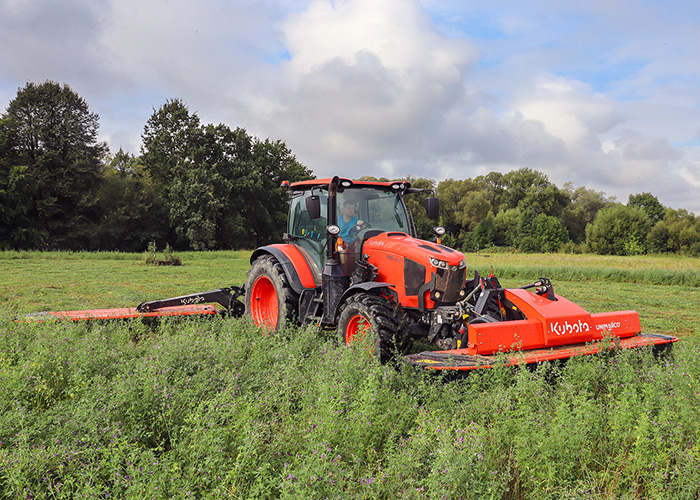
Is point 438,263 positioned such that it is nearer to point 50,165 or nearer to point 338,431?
point 338,431

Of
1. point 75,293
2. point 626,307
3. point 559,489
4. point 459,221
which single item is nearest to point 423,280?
point 559,489

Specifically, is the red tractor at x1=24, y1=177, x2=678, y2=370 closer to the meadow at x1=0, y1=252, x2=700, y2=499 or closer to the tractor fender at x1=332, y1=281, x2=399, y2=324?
the tractor fender at x1=332, y1=281, x2=399, y2=324

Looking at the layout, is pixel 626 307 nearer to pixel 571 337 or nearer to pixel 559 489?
pixel 571 337

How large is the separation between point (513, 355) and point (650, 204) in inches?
2885

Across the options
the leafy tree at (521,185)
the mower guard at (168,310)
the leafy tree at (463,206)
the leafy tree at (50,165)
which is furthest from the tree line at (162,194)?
the mower guard at (168,310)

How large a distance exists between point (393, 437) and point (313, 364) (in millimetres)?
1691

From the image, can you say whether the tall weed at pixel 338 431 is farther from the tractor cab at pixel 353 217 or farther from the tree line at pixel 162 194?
the tree line at pixel 162 194

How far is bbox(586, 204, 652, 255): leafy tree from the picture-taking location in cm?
4981

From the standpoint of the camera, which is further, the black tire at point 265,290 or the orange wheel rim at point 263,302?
the orange wheel rim at point 263,302

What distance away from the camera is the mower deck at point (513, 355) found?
13.8ft

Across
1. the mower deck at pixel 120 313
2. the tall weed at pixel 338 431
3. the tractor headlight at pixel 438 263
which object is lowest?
the tall weed at pixel 338 431

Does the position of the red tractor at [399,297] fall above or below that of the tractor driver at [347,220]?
below

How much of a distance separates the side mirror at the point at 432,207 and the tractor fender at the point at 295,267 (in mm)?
1814

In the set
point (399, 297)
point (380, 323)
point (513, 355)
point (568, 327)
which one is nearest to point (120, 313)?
point (399, 297)
